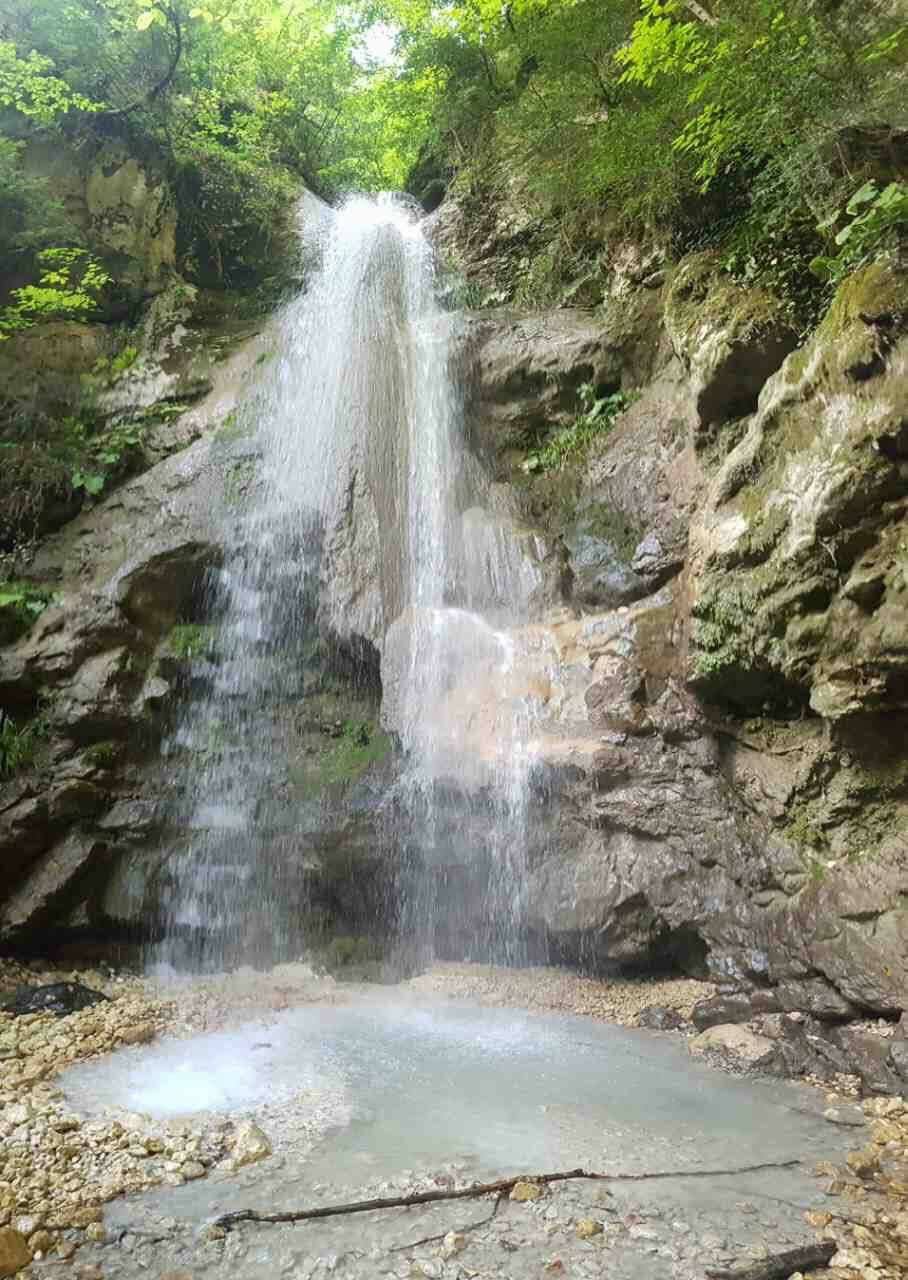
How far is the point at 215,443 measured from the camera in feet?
30.4

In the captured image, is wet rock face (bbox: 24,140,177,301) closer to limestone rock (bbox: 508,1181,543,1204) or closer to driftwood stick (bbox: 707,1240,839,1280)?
limestone rock (bbox: 508,1181,543,1204)

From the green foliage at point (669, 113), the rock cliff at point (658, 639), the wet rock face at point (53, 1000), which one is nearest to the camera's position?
the rock cliff at point (658, 639)

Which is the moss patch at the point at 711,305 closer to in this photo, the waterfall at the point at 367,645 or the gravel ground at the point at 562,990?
the waterfall at the point at 367,645

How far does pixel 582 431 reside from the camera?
8.59m

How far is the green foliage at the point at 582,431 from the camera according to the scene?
27.8 feet

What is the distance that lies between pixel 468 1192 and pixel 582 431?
731cm

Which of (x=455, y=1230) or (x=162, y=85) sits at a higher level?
(x=162, y=85)

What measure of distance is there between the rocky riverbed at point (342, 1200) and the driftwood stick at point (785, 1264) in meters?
0.05

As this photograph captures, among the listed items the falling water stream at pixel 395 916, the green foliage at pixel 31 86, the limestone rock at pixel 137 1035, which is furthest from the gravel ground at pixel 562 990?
the green foliage at pixel 31 86

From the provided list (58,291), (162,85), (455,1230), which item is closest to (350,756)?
(455,1230)

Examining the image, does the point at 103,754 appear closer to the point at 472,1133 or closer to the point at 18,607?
the point at 18,607

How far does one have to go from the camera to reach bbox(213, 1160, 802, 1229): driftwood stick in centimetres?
294

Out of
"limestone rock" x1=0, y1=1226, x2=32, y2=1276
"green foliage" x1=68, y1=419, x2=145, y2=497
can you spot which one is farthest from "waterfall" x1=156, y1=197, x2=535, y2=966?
"limestone rock" x1=0, y1=1226, x2=32, y2=1276

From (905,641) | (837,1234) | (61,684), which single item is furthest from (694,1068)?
(61,684)
